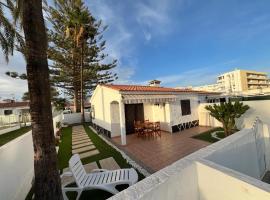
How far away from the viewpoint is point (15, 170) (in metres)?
5.16

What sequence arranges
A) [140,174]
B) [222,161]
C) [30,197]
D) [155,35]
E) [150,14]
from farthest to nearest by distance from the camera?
[155,35], [150,14], [140,174], [30,197], [222,161]

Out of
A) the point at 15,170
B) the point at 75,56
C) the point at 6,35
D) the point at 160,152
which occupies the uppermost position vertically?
the point at 75,56

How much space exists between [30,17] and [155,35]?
17.4m

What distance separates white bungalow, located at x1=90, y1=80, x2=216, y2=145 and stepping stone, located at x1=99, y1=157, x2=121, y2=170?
14.6 feet

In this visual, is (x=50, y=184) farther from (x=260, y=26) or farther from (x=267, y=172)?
(x=260, y=26)

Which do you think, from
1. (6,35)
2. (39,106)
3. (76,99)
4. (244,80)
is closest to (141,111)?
(6,35)

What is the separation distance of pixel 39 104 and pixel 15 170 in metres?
3.27

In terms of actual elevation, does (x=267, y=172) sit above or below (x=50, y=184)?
below

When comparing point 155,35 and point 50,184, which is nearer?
point 50,184

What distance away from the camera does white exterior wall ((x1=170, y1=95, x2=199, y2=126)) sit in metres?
15.7

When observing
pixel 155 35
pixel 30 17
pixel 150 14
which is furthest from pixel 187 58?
pixel 30 17

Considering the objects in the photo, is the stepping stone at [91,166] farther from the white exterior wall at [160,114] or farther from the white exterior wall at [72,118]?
the white exterior wall at [72,118]

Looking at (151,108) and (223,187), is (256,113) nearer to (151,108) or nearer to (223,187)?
(151,108)

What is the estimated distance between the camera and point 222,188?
2.64m
